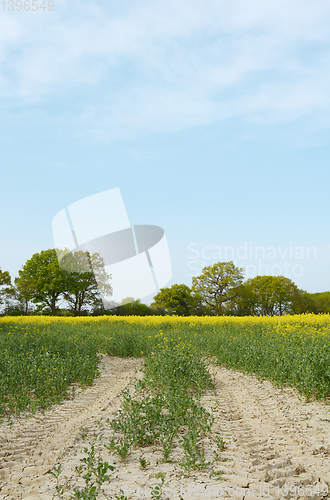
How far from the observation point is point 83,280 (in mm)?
45188

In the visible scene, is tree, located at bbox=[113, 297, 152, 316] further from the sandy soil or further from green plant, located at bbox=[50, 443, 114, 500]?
green plant, located at bbox=[50, 443, 114, 500]

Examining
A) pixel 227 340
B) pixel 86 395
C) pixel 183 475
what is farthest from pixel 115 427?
pixel 227 340

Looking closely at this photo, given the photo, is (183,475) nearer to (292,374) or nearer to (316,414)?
(316,414)

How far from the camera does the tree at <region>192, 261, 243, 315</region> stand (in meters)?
51.3

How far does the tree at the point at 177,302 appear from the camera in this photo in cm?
4878

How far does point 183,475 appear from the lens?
13.0ft

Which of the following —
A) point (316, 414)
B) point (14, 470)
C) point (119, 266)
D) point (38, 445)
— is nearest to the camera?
point (14, 470)

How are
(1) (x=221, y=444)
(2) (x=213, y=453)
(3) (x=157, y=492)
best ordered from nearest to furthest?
(3) (x=157, y=492) → (2) (x=213, y=453) → (1) (x=221, y=444)

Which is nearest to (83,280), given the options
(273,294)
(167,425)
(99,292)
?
(99,292)

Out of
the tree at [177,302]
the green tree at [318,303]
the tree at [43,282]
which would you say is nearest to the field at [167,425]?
the tree at [43,282]

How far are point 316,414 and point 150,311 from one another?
141 ft

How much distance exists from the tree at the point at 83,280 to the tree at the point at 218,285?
1393cm

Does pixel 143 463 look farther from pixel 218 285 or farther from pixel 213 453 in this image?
pixel 218 285

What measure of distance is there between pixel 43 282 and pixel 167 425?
4248 centimetres
